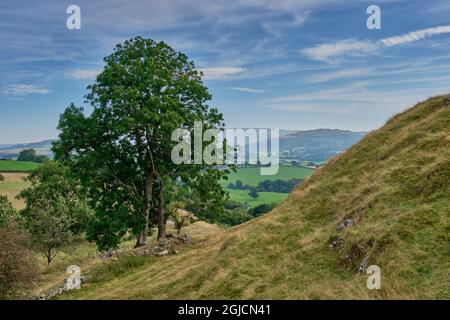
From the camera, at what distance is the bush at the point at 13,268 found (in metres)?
22.2

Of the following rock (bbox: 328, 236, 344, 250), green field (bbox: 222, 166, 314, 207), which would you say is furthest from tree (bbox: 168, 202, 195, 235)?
green field (bbox: 222, 166, 314, 207)

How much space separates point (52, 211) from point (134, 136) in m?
30.3

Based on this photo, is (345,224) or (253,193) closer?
(345,224)

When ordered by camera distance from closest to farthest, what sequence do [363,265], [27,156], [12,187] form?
[363,265]
[12,187]
[27,156]

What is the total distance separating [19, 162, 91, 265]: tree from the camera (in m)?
50.4

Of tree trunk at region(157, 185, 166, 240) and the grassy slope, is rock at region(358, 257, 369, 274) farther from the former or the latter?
tree trunk at region(157, 185, 166, 240)

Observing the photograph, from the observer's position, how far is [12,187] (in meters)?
91.0

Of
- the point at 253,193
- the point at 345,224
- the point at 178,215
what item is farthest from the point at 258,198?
the point at 345,224

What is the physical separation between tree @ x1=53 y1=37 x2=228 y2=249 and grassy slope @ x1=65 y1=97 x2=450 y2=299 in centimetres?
587

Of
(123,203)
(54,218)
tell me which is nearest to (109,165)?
(123,203)

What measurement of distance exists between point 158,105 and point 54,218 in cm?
3127

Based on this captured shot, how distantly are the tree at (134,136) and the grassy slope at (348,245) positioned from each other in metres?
5.87

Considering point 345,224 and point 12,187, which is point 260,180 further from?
point 345,224
